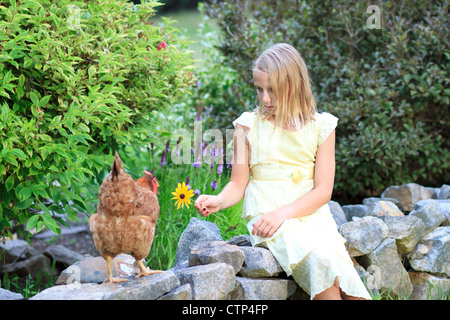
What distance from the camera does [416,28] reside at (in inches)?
164

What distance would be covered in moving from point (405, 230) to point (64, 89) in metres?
2.02

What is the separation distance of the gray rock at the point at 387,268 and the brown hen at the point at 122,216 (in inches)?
56.1

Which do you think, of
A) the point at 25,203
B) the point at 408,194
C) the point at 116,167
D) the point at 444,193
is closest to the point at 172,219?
the point at 25,203

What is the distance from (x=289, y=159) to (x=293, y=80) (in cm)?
39

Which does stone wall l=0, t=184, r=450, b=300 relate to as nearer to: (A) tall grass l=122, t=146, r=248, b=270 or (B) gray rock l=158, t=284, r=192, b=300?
(B) gray rock l=158, t=284, r=192, b=300

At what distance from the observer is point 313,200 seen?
8.26 feet

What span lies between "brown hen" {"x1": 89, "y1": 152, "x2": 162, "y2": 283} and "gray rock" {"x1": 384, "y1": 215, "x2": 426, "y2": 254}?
160 cm

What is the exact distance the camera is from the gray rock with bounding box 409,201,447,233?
321 centimetres

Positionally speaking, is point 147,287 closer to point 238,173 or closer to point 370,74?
point 238,173

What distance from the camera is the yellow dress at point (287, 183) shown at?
238 centimetres

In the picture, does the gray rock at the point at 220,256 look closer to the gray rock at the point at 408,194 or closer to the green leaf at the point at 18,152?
the green leaf at the point at 18,152
